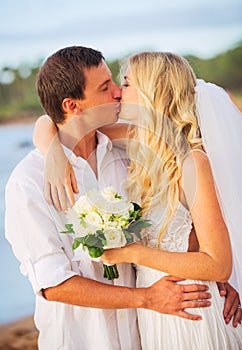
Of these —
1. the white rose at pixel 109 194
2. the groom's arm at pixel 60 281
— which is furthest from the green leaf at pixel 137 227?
the groom's arm at pixel 60 281

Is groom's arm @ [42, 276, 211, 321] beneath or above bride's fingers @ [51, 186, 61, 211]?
beneath

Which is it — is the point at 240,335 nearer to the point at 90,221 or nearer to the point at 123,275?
the point at 123,275

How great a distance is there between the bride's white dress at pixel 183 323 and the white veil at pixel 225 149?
5.3 inches

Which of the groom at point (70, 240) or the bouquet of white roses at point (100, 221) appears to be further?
the groom at point (70, 240)

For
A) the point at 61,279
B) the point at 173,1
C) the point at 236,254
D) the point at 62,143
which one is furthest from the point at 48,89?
the point at 173,1

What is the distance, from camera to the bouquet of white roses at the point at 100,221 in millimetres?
2156

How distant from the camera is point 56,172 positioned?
2.39m

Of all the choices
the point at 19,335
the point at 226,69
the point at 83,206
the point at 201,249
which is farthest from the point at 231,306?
the point at 226,69

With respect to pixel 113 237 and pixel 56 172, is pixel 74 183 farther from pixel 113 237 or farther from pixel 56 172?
pixel 113 237

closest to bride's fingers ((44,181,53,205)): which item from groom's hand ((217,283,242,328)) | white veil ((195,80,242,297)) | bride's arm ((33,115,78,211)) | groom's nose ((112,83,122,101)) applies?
bride's arm ((33,115,78,211))

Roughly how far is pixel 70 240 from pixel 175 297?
44 centimetres

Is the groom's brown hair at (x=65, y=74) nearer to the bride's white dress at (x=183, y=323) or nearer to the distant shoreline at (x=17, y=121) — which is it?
the bride's white dress at (x=183, y=323)

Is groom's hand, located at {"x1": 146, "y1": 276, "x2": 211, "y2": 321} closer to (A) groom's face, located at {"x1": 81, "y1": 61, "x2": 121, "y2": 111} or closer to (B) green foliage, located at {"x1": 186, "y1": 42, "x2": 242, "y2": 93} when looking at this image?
(A) groom's face, located at {"x1": 81, "y1": 61, "x2": 121, "y2": 111}

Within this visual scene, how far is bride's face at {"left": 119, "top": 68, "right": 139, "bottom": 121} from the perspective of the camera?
7.94 feet
